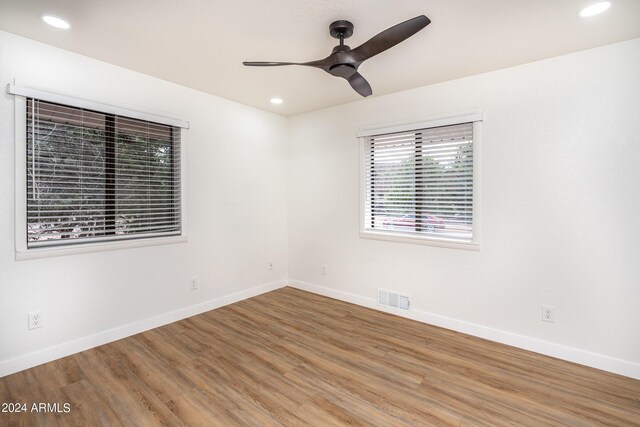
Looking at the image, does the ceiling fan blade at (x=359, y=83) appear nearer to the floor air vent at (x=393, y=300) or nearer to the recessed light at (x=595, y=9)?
the recessed light at (x=595, y=9)

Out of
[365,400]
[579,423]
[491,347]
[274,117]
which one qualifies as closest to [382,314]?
[491,347]

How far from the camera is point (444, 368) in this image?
2457mm

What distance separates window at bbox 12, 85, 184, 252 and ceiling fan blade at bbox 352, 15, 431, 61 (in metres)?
2.23

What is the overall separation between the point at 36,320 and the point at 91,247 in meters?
0.65

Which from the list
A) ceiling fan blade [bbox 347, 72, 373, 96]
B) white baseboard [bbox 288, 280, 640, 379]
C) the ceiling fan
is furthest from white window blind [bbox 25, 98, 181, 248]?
white baseboard [bbox 288, 280, 640, 379]

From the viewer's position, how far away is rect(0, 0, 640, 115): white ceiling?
1.94 metres

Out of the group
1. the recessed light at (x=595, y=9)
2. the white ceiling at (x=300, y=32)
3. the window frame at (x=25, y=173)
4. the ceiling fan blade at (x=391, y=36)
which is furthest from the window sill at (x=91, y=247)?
the recessed light at (x=595, y=9)

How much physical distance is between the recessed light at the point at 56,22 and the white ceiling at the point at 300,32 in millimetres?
50

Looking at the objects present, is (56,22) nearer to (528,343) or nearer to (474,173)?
(474,173)

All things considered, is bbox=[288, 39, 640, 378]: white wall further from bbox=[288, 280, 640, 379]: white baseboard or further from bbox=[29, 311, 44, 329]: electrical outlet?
bbox=[29, 311, 44, 329]: electrical outlet

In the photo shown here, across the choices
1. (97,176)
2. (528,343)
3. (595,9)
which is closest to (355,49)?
(595,9)

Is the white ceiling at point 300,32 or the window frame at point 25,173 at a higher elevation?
the white ceiling at point 300,32

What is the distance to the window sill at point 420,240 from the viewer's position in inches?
120

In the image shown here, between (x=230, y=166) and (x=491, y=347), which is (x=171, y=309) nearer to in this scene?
(x=230, y=166)
